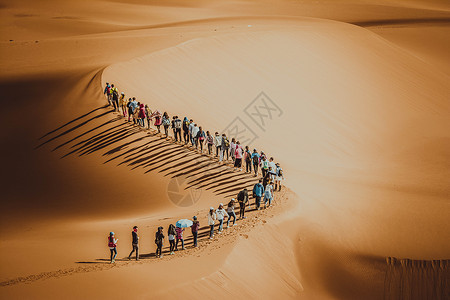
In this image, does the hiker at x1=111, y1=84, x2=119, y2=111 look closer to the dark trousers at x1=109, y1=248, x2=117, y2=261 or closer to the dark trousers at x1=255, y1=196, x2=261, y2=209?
the dark trousers at x1=255, y1=196, x2=261, y2=209

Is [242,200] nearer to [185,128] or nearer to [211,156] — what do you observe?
[211,156]

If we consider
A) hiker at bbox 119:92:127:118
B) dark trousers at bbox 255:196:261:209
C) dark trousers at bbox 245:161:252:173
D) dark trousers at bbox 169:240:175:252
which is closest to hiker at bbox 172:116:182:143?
hiker at bbox 119:92:127:118

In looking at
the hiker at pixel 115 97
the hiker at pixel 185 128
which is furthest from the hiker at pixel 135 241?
the hiker at pixel 115 97

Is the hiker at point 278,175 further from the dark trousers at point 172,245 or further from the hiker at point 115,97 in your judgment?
the hiker at point 115,97

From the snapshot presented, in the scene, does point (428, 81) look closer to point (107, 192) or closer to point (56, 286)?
point (107, 192)

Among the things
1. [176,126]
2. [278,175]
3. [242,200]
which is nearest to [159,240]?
[242,200]

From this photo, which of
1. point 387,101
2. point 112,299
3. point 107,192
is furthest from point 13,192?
point 387,101

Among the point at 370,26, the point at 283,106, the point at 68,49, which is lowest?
the point at 283,106

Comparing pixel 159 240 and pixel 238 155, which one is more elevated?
pixel 238 155
